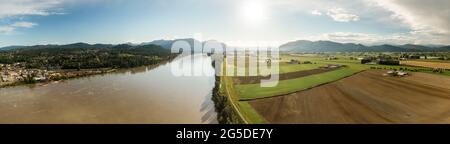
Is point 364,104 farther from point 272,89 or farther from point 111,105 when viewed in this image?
point 111,105

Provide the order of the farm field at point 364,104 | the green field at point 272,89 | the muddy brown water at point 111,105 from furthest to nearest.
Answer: the green field at point 272,89 < the muddy brown water at point 111,105 < the farm field at point 364,104

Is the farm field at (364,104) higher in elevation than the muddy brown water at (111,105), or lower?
higher

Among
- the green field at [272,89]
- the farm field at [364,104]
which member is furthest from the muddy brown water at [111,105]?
the farm field at [364,104]

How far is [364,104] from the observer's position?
14297 mm

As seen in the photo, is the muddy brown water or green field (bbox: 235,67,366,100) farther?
green field (bbox: 235,67,366,100)

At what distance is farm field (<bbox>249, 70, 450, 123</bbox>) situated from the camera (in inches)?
471

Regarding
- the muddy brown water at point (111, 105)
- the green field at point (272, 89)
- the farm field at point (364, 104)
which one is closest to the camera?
the farm field at point (364, 104)

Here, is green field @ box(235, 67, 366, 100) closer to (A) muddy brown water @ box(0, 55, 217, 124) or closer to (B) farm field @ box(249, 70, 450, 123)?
(B) farm field @ box(249, 70, 450, 123)

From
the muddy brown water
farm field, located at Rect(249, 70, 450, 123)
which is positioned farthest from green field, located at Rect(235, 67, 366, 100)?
the muddy brown water

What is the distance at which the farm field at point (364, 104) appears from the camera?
471 inches

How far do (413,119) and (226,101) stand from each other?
8.40 meters

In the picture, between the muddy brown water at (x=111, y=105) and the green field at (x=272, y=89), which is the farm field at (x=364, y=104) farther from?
the muddy brown water at (x=111, y=105)

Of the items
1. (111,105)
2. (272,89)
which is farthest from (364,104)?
(111,105)

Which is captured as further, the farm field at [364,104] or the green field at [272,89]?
the green field at [272,89]
